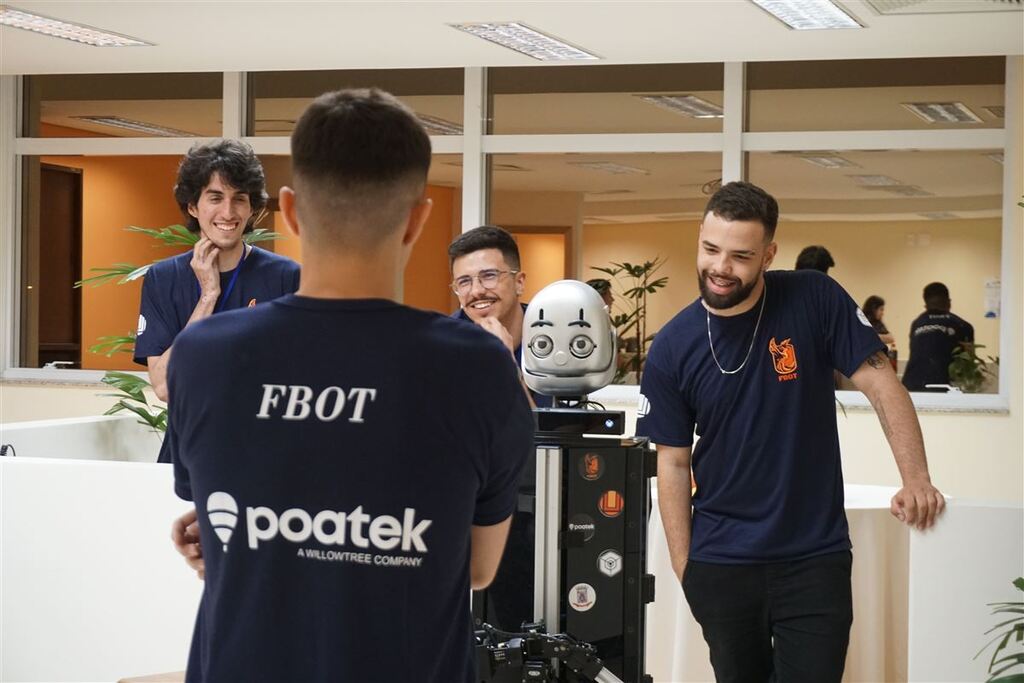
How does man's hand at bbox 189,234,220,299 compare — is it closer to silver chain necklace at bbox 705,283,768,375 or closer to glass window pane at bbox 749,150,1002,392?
silver chain necklace at bbox 705,283,768,375

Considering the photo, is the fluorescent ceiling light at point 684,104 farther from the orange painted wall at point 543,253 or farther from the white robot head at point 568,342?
the white robot head at point 568,342

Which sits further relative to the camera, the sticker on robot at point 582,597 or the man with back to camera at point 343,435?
the sticker on robot at point 582,597

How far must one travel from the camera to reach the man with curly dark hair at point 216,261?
3137 millimetres

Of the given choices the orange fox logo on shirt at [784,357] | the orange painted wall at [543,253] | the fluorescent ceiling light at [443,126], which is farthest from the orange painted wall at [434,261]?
the orange fox logo on shirt at [784,357]

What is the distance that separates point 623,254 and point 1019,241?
227 centimetres

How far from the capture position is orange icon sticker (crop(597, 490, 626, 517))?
2.17 m

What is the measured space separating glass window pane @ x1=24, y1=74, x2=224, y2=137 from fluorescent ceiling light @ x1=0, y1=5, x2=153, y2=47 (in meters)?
1.37

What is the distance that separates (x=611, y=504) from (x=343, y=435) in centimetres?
101

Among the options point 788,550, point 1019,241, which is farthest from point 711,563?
point 1019,241

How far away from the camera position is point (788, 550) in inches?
101

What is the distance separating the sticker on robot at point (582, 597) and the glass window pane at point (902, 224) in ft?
17.7

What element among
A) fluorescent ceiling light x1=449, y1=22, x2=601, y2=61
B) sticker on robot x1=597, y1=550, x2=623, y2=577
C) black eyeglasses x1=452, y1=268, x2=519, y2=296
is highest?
fluorescent ceiling light x1=449, y1=22, x2=601, y2=61

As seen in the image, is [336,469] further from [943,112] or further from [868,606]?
[943,112]

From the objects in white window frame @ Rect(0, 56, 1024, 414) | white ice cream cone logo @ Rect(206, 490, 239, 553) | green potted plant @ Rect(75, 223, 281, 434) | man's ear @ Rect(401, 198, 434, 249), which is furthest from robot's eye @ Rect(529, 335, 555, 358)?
white window frame @ Rect(0, 56, 1024, 414)
